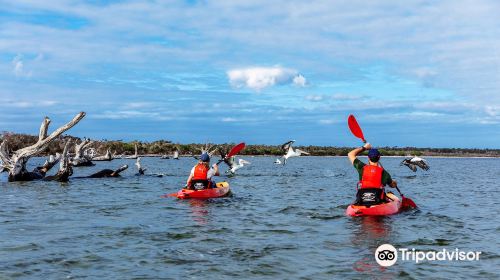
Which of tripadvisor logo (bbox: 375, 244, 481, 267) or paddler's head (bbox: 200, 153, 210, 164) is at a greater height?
paddler's head (bbox: 200, 153, 210, 164)

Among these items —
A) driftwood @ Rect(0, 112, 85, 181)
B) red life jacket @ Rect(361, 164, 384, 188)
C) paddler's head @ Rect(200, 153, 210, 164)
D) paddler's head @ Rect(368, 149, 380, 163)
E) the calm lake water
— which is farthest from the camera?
driftwood @ Rect(0, 112, 85, 181)

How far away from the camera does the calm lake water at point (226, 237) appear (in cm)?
1095

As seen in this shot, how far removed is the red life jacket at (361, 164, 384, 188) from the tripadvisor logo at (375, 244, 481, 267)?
15.8ft

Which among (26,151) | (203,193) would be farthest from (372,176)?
(26,151)

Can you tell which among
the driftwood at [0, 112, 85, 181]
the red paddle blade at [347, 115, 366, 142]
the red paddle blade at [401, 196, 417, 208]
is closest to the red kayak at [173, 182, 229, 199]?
the red paddle blade at [347, 115, 366, 142]

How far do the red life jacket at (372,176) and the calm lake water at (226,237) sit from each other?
4.11 feet

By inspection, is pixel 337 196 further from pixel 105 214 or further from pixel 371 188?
pixel 105 214

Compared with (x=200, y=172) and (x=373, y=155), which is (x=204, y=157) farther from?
(x=373, y=155)

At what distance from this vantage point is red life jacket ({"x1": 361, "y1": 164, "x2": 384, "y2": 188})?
17.8 metres

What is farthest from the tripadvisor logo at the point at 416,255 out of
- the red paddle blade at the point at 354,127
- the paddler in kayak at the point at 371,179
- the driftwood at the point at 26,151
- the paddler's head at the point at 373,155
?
the driftwood at the point at 26,151

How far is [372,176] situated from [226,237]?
19.2ft

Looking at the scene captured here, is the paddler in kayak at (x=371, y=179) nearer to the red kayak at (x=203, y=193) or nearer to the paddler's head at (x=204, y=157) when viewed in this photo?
the paddler's head at (x=204, y=157)

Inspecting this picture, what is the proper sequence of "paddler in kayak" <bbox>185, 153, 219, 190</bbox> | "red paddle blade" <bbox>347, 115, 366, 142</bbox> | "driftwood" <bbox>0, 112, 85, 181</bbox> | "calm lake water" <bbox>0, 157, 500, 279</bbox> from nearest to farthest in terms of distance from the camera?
"calm lake water" <bbox>0, 157, 500, 279</bbox>
"red paddle blade" <bbox>347, 115, 366, 142</bbox>
"paddler in kayak" <bbox>185, 153, 219, 190</bbox>
"driftwood" <bbox>0, 112, 85, 181</bbox>

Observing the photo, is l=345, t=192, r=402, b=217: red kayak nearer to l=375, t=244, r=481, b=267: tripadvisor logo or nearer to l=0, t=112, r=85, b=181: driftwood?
l=375, t=244, r=481, b=267: tripadvisor logo
